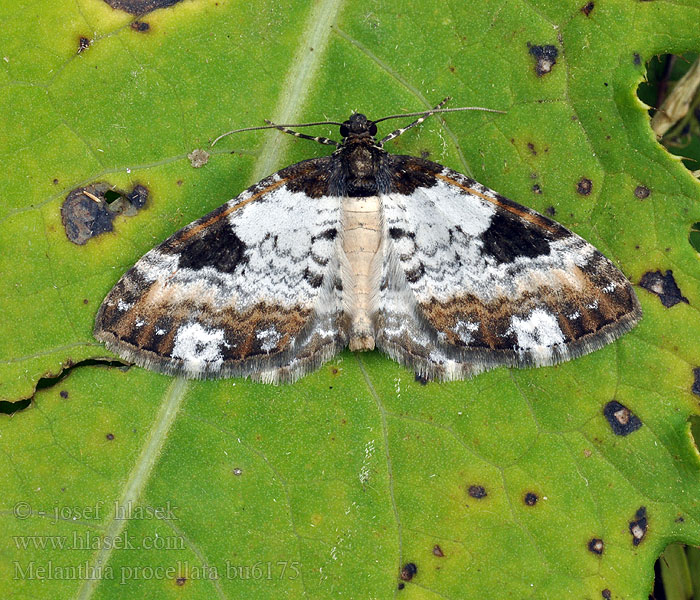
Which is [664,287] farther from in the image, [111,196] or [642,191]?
[111,196]

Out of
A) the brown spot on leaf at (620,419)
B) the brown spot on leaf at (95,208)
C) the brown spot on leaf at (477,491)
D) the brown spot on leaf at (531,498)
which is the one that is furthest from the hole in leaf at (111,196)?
the brown spot on leaf at (620,419)

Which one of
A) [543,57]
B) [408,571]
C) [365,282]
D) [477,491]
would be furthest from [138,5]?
[408,571]

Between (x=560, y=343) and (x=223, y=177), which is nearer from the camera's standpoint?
(x=560, y=343)

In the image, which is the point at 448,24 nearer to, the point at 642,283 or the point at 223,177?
the point at 223,177

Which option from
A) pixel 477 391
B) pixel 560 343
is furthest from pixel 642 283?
pixel 477 391

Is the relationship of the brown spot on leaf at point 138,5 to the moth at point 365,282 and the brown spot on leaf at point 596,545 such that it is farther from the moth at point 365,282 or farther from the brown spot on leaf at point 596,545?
the brown spot on leaf at point 596,545

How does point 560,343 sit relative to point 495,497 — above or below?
above
